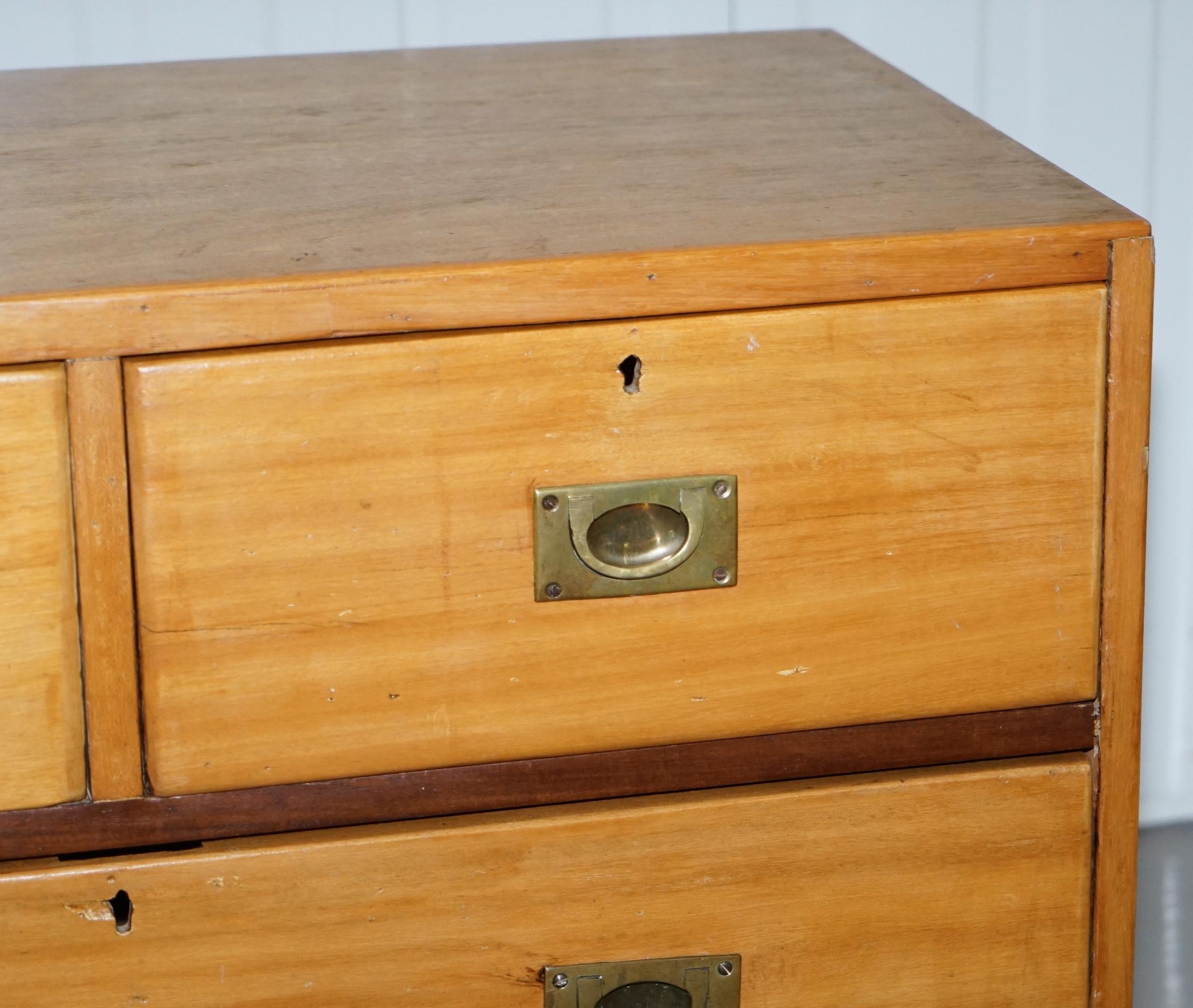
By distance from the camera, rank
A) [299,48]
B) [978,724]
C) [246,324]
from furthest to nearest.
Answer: [299,48], [978,724], [246,324]

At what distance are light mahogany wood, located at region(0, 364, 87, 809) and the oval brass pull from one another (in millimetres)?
211

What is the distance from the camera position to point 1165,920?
4.75ft

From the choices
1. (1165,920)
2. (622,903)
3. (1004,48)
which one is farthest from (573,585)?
(1165,920)

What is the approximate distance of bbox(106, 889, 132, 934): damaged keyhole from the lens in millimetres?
702

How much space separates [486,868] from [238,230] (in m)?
0.31

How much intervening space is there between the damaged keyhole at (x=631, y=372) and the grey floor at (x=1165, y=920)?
0.93m

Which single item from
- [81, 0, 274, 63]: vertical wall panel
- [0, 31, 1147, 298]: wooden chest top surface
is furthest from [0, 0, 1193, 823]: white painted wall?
[0, 31, 1147, 298]: wooden chest top surface

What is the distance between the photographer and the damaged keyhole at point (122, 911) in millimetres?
702

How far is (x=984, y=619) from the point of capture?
73cm

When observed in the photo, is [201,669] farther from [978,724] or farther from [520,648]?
[978,724]

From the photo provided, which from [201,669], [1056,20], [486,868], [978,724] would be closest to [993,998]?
[978,724]

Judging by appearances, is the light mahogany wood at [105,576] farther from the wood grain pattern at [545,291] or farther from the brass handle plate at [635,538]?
the brass handle plate at [635,538]

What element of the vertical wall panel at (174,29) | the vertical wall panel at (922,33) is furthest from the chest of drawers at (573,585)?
the vertical wall panel at (922,33)

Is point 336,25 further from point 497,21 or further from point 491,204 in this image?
point 491,204
